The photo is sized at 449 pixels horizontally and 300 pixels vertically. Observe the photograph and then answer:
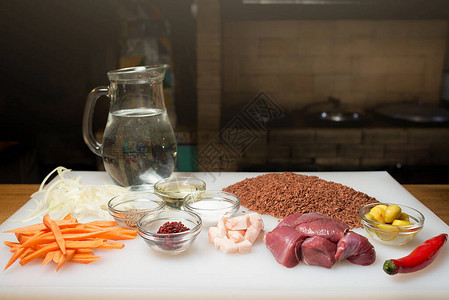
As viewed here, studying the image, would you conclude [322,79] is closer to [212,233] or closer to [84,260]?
[212,233]

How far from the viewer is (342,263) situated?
94cm

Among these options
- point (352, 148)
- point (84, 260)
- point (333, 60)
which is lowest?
point (352, 148)

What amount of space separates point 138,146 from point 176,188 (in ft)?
0.56

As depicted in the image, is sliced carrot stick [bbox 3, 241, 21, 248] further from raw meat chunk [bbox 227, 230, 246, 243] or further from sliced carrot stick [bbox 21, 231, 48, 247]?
raw meat chunk [bbox 227, 230, 246, 243]

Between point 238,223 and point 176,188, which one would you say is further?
point 176,188

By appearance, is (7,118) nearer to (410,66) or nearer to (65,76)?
(65,76)

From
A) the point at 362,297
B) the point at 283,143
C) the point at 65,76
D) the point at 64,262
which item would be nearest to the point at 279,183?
the point at 362,297

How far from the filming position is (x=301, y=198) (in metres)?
1.23

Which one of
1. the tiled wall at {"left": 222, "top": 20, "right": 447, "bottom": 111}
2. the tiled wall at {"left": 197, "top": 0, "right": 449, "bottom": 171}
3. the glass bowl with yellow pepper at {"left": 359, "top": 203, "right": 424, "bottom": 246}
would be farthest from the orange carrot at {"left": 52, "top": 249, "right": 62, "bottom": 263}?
the tiled wall at {"left": 222, "top": 20, "right": 447, "bottom": 111}

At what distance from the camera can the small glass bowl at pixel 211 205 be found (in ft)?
3.62

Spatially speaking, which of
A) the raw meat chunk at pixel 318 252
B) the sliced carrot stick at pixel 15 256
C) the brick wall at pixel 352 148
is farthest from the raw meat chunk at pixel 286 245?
the brick wall at pixel 352 148

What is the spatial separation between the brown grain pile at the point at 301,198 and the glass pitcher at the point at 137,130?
0.27 meters

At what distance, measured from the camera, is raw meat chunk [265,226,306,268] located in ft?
3.02

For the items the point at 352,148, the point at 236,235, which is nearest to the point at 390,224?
the point at 236,235
